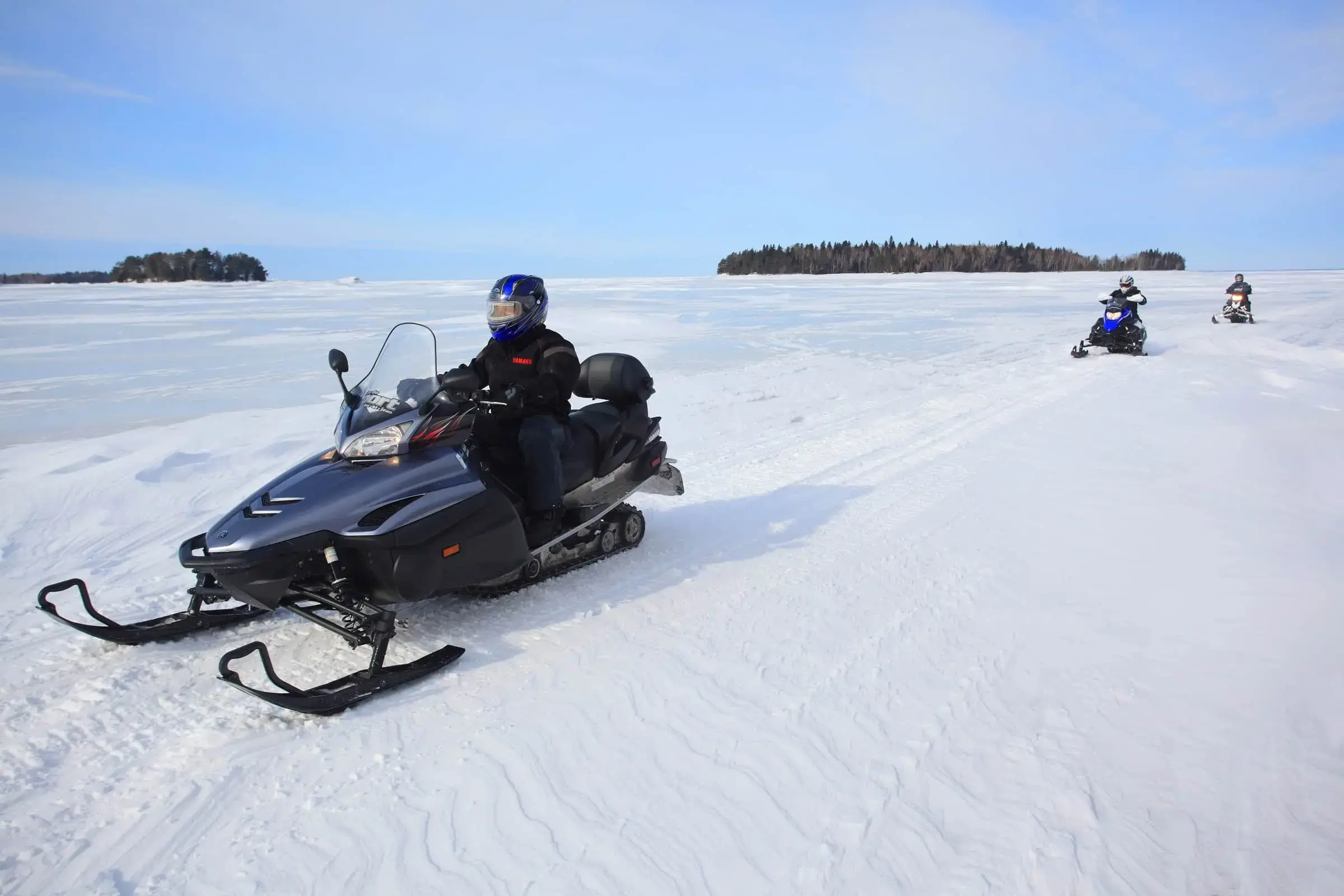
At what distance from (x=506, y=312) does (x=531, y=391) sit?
1.61 feet

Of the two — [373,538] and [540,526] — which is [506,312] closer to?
[540,526]

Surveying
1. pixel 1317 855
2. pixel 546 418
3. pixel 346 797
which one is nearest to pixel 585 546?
pixel 546 418

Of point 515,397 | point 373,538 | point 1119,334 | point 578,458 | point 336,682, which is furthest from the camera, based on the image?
point 1119,334

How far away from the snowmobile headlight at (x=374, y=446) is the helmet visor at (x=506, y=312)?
3.28 ft

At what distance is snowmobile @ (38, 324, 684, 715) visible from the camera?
3.15 m

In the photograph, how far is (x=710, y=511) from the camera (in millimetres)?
5590

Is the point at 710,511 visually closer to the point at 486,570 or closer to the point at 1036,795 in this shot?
the point at 486,570

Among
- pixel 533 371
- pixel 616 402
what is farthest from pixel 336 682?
pixel 616 402

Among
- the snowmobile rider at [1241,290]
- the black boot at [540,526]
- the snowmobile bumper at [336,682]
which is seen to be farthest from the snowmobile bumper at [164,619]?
the snowmobile rider at [1241,290]

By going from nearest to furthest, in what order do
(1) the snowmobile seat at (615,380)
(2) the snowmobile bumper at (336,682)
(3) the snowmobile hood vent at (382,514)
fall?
(2) the snowmobile bumper at (336,682), (3) the snowmobile hood vent at (382,514), (1) the snowmobile seat at (615,380)

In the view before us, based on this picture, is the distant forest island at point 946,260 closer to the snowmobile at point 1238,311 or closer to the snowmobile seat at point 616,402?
the snowmobile at point 1238,311

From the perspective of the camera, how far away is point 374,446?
361cm

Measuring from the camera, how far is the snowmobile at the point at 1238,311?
18.0m

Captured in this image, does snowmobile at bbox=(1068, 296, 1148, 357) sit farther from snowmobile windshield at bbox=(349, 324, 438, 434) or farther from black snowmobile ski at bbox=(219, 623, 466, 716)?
black snowmobile ski at bbox=(219, 623, 466, 716)
